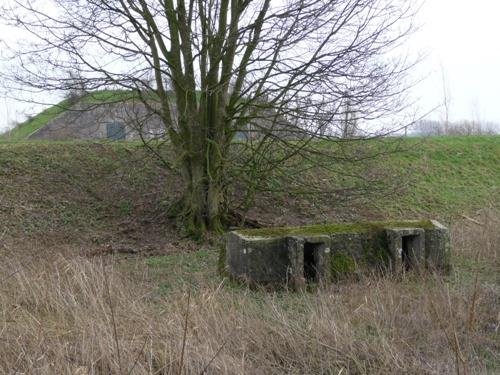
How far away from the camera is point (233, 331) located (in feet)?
14.3

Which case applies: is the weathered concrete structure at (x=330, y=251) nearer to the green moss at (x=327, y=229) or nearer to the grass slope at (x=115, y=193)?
the green moss at (x=327, y=229)

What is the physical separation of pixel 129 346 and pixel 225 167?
7.82 meters

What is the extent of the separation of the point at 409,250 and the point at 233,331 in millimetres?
4008

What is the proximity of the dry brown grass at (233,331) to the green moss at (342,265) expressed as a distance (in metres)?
1.43

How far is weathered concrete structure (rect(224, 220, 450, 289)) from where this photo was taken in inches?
275

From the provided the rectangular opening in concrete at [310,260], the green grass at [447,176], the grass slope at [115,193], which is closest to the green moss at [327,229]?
the rectangular opening in concrete at [310,260]

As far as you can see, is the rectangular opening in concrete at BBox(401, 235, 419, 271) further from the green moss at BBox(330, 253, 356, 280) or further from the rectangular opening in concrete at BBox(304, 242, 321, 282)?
the rectangular opening in concrete at BBox(304, 242, 321, 282)

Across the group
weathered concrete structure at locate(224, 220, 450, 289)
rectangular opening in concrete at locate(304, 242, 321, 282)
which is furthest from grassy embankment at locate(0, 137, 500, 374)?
rectangular opening in concrete at locate(304, 242, 321, 282)

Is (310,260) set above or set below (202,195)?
below

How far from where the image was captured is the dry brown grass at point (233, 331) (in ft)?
12.4

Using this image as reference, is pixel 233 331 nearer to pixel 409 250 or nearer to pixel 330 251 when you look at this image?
pixel 330 251

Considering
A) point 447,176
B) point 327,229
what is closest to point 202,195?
point 327,229

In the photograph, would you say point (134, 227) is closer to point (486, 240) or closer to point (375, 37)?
point (375, 37)

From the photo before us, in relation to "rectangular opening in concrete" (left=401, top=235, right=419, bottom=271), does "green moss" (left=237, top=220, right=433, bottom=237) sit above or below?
above
